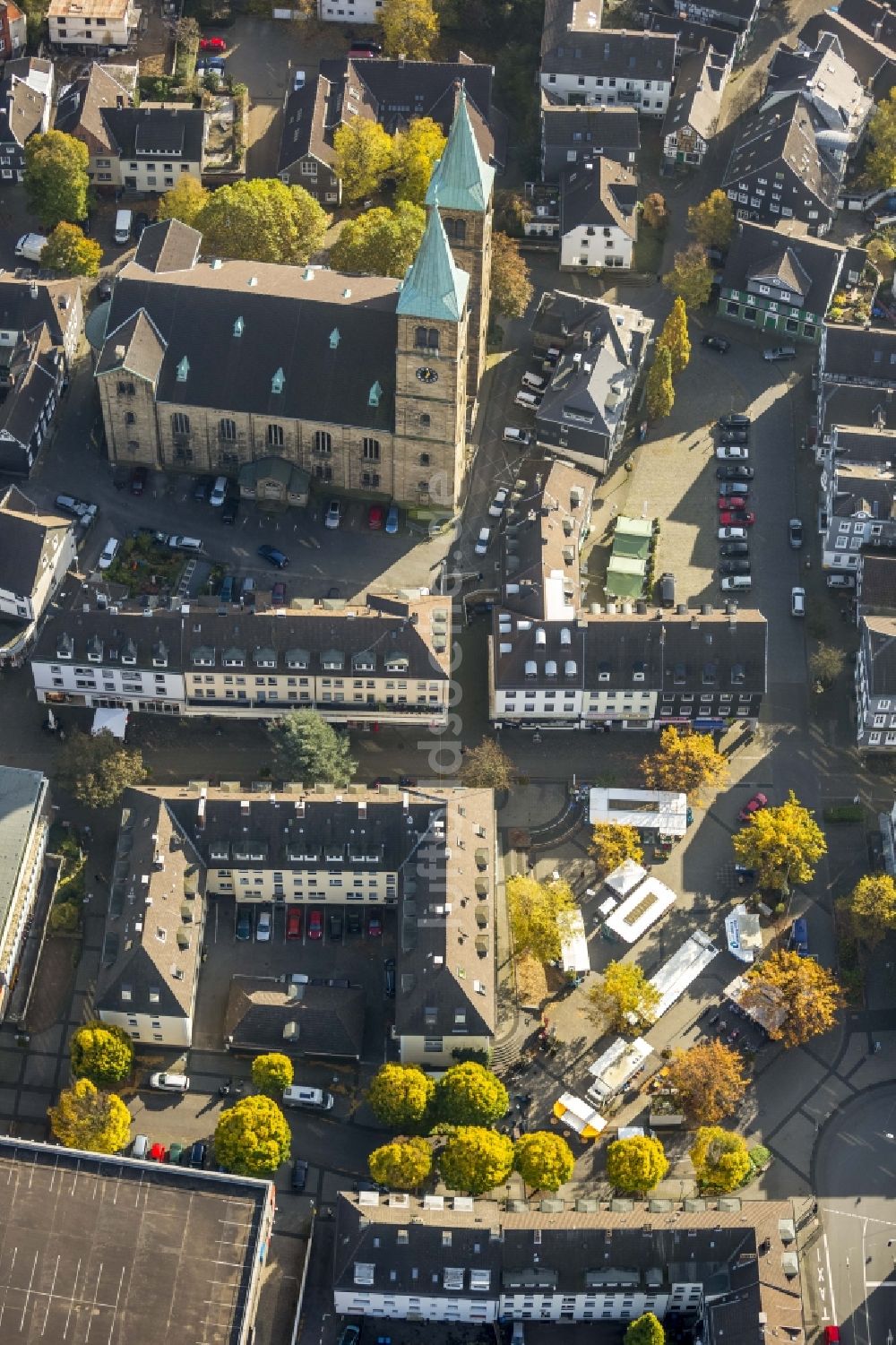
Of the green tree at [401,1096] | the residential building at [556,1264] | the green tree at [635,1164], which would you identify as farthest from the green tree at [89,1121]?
the green tree at [635,1164]

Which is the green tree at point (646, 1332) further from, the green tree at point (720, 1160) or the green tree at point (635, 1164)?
the green tree at point (720, 1160)

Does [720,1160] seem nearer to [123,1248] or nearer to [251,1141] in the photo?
[251,1141]

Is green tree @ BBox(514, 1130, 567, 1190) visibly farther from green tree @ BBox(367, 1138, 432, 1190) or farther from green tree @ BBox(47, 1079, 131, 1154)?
green tree @ BBox(47, 1079, 131, 1154)

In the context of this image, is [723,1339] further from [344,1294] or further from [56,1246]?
[56,1246]

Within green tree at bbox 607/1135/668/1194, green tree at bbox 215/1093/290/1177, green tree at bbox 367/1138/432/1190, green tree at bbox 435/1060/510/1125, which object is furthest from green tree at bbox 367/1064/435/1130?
green tree at bbox 607/1135/668/1194

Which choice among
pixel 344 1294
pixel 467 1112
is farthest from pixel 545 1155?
pixel 344 1294
